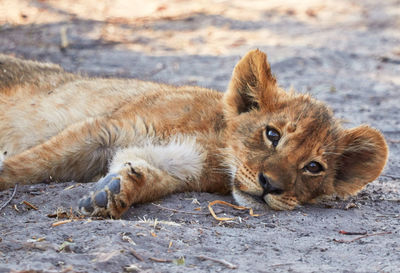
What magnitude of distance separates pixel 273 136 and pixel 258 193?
1.49ft

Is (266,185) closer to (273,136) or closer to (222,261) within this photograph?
(273,136)

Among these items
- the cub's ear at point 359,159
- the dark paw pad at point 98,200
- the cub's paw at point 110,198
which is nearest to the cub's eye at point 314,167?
the cub's ear at point 359,159

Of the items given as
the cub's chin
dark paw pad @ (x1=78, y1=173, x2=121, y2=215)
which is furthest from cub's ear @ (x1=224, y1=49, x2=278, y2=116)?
dark paw pad @ (x1=78, y1=173, x2=121, y2=215)

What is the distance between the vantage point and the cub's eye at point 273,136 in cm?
436

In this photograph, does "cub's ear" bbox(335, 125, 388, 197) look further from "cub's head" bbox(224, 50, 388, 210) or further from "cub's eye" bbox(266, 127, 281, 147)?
"cub's eye" bbox(266, 127, 281, 147)

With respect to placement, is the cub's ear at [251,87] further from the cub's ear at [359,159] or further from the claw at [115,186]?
the claw at [115,186]

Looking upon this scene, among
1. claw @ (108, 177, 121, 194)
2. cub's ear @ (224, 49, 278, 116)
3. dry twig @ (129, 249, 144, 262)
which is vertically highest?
cub's ear @ (224, 49, 278, 116)

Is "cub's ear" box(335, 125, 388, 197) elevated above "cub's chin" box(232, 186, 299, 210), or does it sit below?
above

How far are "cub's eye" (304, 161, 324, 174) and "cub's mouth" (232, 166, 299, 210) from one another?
234 millimetres

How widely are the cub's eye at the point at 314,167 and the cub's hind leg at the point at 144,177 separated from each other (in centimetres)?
78

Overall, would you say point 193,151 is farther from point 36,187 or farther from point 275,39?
point 275,39

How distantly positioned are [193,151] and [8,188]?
4.38 feet

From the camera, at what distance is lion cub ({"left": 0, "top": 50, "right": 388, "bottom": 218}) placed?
4281mm

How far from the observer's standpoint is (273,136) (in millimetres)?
4410
